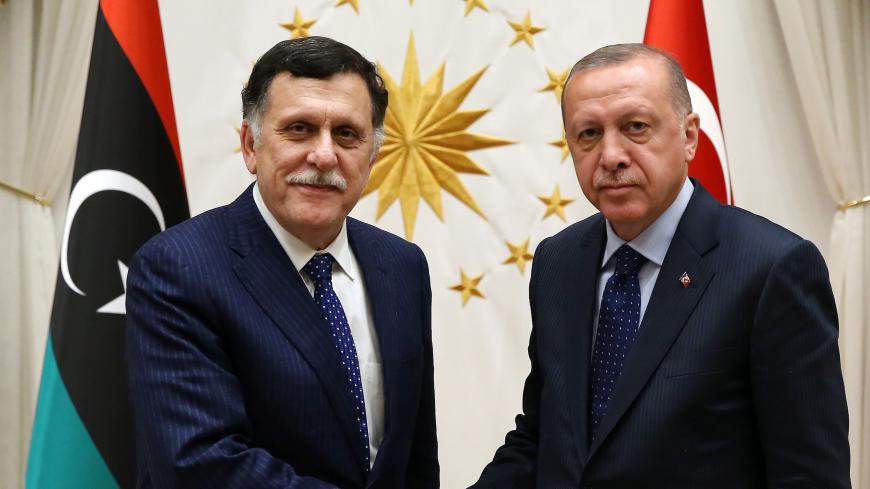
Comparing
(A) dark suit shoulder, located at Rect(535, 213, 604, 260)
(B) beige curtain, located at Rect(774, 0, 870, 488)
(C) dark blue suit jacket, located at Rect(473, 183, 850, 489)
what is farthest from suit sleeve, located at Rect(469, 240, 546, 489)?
(B) beige curtain, located at Rect(774, 0, 870, 488)

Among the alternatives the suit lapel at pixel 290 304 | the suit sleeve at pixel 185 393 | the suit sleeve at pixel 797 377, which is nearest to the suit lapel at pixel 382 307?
the suit lapel at pixel 290 304

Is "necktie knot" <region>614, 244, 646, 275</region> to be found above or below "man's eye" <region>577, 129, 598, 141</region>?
below

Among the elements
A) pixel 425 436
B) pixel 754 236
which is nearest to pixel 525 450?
pixel 425 436

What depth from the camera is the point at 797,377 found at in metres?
1.79

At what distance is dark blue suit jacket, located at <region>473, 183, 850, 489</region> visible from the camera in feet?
5.92

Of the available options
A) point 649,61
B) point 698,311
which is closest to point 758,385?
point 698,311

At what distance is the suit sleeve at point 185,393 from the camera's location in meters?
1.84

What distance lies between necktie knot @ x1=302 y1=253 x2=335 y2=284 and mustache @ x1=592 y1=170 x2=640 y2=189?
638 mm

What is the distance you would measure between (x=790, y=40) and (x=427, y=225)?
1630 millimetres

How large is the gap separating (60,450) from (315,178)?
1805 mm

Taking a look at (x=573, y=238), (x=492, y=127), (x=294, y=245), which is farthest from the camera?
(x=492, y=127)

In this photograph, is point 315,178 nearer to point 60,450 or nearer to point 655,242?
point 655,242

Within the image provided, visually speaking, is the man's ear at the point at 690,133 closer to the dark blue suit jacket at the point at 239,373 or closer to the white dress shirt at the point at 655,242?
the white dress shirt at the point at 655,242

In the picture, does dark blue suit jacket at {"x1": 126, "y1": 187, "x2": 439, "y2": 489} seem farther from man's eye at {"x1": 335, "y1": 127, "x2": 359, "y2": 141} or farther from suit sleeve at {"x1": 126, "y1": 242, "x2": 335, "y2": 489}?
man's eye at {"x1": 335, "y1": 127, "x2": 359, "y2": 141}
